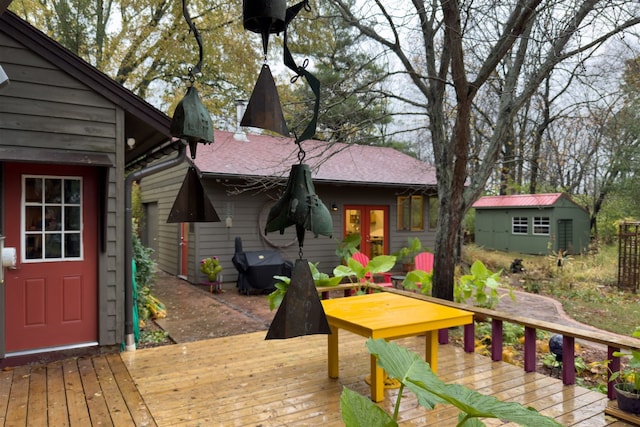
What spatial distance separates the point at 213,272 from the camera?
329 inches

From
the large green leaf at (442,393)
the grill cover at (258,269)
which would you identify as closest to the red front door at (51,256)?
the grill cover at (258,269)

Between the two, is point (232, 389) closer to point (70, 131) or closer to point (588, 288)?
point (70, 131)

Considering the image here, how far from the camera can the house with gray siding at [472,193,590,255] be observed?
47.7ft

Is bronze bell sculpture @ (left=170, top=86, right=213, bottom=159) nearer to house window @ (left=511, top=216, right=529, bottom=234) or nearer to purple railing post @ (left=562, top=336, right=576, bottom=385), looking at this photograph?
purple railing post @ (left=562, top=336, right=576, bottom=385)

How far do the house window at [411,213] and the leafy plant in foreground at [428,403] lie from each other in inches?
405

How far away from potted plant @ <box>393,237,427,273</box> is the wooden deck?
240 inches

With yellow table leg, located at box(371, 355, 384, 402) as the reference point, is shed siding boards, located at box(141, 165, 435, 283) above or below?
above

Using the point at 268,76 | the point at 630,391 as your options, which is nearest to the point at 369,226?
the point at 630,391

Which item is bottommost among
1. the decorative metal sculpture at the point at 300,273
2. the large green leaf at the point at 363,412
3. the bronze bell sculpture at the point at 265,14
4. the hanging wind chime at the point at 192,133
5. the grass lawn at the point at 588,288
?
the grass lawn at the point at 588,288

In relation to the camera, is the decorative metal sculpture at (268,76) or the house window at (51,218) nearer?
the decorative metal sculpture at (268,76)

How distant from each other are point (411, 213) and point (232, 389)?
8.66 m

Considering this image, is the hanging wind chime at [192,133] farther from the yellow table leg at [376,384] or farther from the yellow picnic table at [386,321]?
the yellow table leg at [376,384]

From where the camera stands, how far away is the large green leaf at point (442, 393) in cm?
86

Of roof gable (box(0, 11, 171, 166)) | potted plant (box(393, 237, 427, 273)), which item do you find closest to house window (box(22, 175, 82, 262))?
roof gable (box(0, 11, 171, 166))
